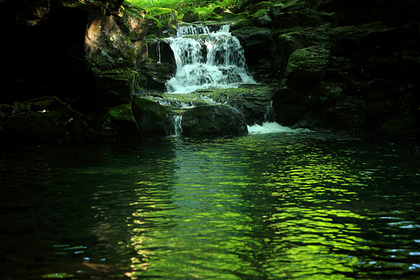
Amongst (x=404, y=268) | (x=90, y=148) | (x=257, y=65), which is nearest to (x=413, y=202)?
(x=404, y=268)

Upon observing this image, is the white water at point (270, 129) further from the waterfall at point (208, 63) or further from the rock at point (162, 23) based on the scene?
the rock at point (162, 23)

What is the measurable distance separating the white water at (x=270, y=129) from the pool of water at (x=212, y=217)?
7.98m

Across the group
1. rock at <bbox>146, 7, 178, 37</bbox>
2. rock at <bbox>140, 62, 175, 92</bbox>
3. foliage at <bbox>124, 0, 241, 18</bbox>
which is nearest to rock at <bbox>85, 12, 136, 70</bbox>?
rock at <bbox>140, 62, 175, 92</bbox>

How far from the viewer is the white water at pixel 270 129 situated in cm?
1873

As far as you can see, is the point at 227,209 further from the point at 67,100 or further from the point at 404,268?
the point at 67,100

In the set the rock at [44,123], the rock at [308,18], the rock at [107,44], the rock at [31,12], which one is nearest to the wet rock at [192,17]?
the rock at [308,18]

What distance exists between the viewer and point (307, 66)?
1898 cm

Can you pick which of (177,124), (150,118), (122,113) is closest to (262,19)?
(177,124)

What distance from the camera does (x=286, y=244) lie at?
4367mm

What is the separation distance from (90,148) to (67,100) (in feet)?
14.4

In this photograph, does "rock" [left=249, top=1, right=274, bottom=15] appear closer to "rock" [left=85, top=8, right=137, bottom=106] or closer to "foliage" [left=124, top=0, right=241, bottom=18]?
"foliage" [left=124, top=0, right=241, bottom=18]

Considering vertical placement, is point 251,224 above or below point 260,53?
below

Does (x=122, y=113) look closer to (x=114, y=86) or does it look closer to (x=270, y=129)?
(x=114, y=86)

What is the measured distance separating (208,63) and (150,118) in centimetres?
995
